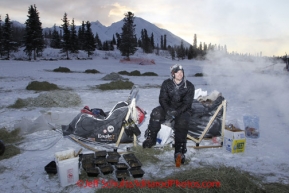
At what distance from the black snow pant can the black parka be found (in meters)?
0.13

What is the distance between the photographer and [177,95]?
4938mm

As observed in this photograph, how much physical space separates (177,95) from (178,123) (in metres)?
0.61

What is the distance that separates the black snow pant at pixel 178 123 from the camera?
461 cm

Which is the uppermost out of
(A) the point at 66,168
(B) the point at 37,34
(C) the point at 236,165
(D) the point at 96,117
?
(B) the point at 37,34

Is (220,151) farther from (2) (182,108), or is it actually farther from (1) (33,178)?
(1) (33,178)

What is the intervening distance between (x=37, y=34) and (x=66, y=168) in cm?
4343

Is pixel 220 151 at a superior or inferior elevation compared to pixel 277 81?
inferior

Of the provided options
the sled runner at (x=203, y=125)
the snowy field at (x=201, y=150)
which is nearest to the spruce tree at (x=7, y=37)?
the snowy field at (x=201, y=150)

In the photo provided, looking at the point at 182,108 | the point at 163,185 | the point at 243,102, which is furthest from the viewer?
the point at 243,102

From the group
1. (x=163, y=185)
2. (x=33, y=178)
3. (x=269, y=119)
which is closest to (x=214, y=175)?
(x=163, y=185)

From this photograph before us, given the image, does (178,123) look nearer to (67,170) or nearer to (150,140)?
(150,140)

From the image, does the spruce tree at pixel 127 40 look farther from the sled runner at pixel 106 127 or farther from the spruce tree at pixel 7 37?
the sled runner at pixel 106 127

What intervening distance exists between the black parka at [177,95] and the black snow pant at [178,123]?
128mm

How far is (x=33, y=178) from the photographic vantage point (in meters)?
3.82
